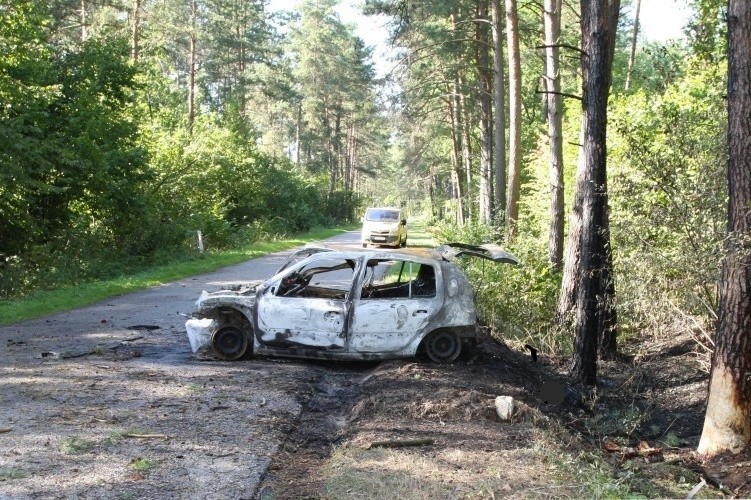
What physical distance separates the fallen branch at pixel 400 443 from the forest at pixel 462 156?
3.57 m

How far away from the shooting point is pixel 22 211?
65.4ft

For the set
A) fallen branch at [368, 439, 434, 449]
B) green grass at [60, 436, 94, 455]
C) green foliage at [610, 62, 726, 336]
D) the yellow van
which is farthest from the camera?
the yellow van

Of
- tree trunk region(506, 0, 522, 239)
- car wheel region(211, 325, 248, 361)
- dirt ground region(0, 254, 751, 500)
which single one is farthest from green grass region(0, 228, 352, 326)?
tree trunk region(506, 0, 522, 239)

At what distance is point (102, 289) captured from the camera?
682 inches

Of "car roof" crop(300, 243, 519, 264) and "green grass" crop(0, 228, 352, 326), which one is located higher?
"car roof" crop(300, 243, 519, 264)

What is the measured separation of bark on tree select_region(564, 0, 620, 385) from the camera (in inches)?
398

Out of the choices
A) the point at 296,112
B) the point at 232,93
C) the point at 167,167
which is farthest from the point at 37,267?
the point at 296,112

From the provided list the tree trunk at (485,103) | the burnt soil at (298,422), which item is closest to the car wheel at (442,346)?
the burnt soil at (298,422)

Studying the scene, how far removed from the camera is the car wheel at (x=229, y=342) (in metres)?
10.2

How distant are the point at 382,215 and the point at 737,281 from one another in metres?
27.8

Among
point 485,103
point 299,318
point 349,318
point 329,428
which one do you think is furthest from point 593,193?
point 485,103

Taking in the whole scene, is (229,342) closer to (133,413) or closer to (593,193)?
(133,413)

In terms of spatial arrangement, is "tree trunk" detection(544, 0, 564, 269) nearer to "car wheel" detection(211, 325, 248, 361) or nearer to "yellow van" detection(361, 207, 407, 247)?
"car wheel" detection(211, 325, 248, 361)

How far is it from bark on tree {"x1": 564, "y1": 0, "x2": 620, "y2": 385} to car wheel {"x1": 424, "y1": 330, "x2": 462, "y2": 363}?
1899mm
